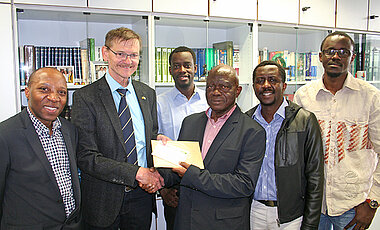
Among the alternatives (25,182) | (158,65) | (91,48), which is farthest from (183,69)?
(25,182)

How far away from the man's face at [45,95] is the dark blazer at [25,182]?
82 millimetres

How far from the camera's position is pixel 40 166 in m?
1.63

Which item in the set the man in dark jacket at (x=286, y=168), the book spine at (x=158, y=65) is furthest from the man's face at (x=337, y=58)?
the book spine at (x=158, y=65)

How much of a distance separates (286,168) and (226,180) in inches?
16.8

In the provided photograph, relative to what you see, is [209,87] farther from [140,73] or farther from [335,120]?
[140,73]

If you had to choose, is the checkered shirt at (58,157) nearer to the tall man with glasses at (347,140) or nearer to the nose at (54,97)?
the nose at (54,97)

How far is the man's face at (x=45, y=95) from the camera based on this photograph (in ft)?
5.55

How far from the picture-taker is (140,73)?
9.47 ft

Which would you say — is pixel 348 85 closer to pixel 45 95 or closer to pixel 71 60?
pixel 45 95

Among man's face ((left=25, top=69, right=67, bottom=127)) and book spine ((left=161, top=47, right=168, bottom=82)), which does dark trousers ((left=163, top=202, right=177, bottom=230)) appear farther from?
book spine ((left=161, top=47, right=168, bottom=82))

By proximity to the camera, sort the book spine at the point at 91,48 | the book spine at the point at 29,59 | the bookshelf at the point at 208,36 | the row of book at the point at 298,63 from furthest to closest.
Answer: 1. the row of book at the point at 298,63
2. the bookshelf at the point at 208,36
3. the book spine at the point at 91,48
4. the book spine at the point at 29,59

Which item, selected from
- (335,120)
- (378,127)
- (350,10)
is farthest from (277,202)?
(350,10)

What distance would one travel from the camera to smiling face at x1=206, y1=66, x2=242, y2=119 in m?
1.79

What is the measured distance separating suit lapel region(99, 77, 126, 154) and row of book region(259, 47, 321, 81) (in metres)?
2.12
